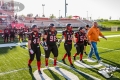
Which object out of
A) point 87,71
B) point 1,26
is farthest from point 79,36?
point 1,26

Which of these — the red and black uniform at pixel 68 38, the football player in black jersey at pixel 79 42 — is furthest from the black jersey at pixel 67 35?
the football player in black jersey at pixel 79 42

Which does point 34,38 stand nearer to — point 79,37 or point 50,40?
point 50,40

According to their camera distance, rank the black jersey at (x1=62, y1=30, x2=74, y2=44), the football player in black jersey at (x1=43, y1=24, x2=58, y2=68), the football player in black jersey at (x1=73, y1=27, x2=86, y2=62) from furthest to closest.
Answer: the football player in black jersey at (x1=73, y1=27, x2=86, y2=62), the black jersey at (x1=62, y1=30, x2=74, y2=44), the football player in black jersey at (x1=43, y1=24, x2=58, y2=68)

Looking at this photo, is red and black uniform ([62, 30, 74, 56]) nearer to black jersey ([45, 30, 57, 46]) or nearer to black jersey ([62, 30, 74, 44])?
black jersey ([62, 30, 74, 44])

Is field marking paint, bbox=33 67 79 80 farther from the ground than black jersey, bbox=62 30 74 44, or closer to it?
closer to it

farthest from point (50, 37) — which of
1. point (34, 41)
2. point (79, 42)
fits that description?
point (79, 42)

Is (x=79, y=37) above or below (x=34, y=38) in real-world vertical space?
below

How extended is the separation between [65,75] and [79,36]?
9.71 feet

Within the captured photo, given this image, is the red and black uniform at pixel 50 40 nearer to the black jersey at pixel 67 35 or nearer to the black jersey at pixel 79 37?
the black jersey at pixel 67 35

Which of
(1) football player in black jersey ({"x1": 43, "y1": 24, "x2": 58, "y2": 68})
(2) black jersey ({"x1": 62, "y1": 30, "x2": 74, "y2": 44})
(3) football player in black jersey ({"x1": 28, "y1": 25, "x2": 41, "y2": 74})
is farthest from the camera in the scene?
(2) black jersey ({"x1": 62, "y1": 30, "x2": 74, "y2": 44})

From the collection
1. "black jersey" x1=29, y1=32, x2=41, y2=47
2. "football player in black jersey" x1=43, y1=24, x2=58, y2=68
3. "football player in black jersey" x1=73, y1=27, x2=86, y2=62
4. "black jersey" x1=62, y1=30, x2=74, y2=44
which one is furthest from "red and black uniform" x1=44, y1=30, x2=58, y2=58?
"football player in black jersey" x1=73, y1=27, x2=86, y2=62

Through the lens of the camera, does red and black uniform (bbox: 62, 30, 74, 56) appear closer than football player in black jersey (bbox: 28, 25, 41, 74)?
No

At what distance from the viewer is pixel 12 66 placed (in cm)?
774

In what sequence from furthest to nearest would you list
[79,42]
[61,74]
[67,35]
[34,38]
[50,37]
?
[79,42] → [67,35] → [50,37] → [34,38] → [61,74]
